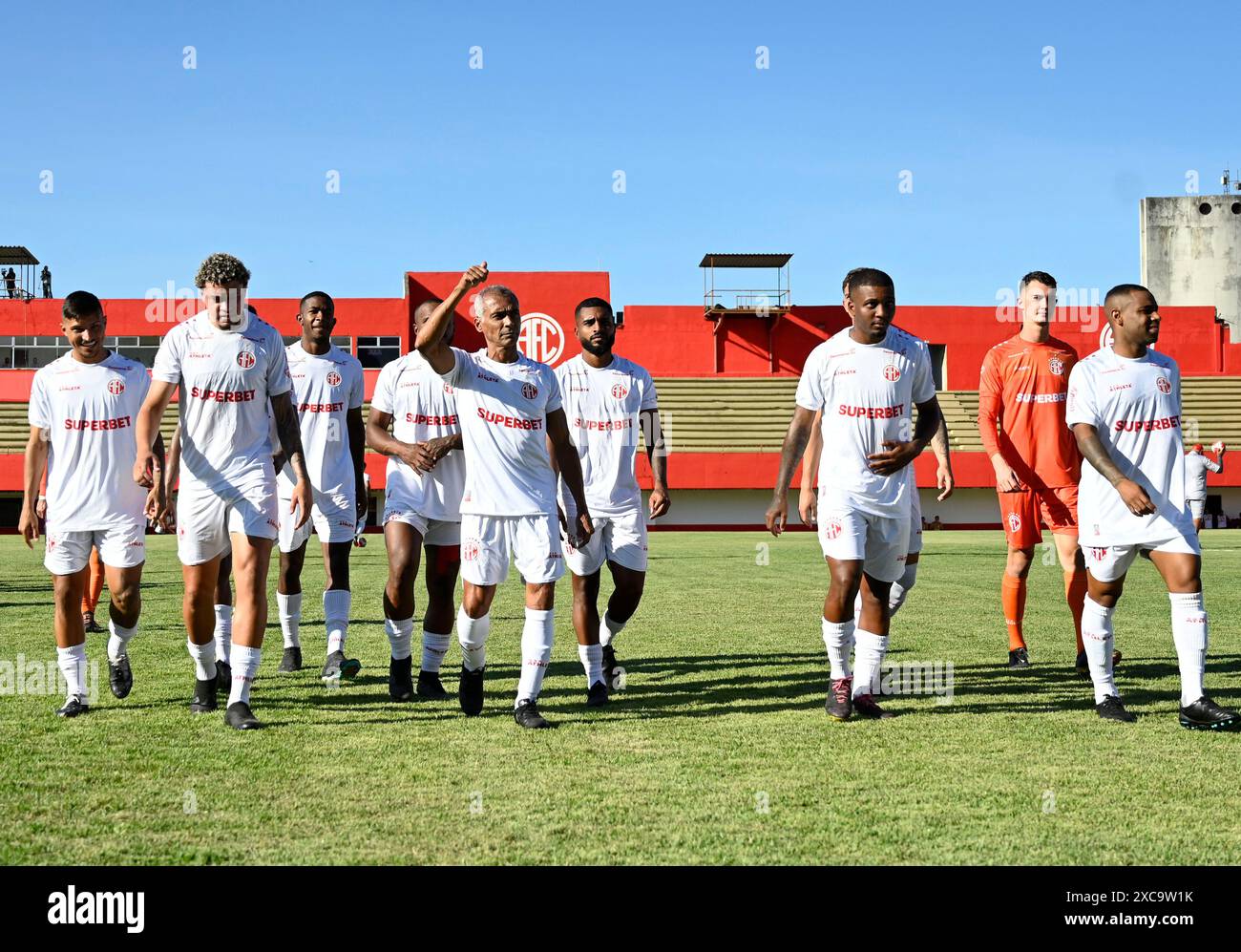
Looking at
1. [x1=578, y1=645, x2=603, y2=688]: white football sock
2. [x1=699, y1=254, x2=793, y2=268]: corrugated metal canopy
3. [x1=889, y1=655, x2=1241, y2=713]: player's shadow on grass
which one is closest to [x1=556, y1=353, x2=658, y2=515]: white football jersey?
[x1=578, y1=645, x2=603, y2=688]: white football sock

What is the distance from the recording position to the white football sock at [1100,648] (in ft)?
21.3

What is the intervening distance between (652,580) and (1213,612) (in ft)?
24.6

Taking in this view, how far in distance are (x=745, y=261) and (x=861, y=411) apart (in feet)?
153

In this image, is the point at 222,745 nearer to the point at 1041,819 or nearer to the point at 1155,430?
the point at 1041,819

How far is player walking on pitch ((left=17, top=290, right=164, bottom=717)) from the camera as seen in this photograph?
677 cm

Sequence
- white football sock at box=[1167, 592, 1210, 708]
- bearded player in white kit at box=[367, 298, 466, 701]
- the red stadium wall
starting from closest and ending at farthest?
white football sock at box=[1167, 592, 1210, 708] → bearded player in white kit at box=[367, 298, 466, 701] → the red stadium wall

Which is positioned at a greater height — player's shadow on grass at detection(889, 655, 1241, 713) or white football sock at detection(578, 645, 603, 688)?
white football sock at detection(578, 645, 603, 688)

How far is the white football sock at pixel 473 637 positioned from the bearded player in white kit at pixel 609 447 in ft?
3.45

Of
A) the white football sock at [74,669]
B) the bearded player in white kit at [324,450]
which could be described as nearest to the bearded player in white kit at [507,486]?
the bearded player in white kit at [324,450]

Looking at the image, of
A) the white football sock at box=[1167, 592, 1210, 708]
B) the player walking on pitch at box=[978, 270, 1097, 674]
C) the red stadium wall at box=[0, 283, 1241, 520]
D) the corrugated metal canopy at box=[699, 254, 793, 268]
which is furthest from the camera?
the corrugated metal canopy at box=[699, 254, 793, 268]

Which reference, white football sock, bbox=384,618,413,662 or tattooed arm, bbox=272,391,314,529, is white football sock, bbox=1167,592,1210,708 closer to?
white football sock, bbox=384,618,413,662

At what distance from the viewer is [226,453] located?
6.31 meters

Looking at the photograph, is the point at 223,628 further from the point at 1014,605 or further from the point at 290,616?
the point at 1014,605

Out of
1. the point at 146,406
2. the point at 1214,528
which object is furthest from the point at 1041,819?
the point at 1214,528
